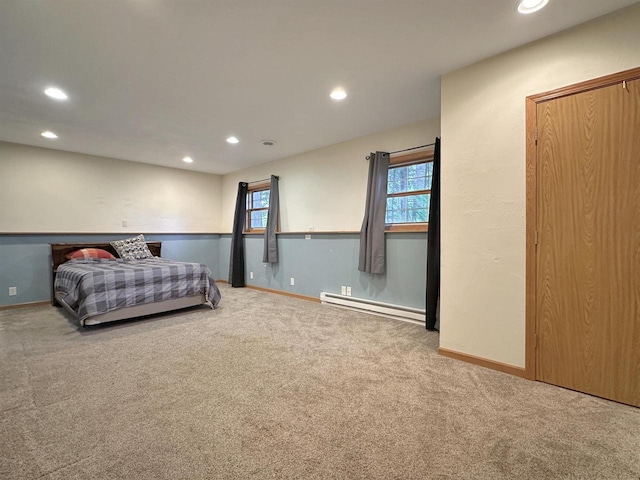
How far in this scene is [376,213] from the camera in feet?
12.1

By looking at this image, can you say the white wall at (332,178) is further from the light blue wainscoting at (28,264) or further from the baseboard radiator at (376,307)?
the light blue wainscoting at (28,264)

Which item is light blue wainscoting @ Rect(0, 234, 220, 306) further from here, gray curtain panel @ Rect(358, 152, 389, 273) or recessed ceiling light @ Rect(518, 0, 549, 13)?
recessed ceiling light @ Rect(518, 0, 549, 13)

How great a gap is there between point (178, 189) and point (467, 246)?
5445 mm

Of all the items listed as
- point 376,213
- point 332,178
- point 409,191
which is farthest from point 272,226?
point 409,191

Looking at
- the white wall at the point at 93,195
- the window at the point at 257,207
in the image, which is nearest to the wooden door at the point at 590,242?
the window at the point at 257,207

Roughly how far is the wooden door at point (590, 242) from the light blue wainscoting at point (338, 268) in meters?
1.46

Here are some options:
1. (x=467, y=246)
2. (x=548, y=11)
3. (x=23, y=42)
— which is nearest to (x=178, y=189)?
(x=23, y=42)

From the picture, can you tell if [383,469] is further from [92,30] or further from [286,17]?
[92,30]

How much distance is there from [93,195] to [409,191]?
16.5 feet

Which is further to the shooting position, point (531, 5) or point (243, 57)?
point (243, 57)

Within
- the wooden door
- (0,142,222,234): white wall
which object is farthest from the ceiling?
(0,142,222,234): white wall

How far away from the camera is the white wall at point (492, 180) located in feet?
6.37

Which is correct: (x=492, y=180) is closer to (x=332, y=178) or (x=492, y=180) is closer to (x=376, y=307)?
(x=376, y=307)

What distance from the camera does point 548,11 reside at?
174cm
